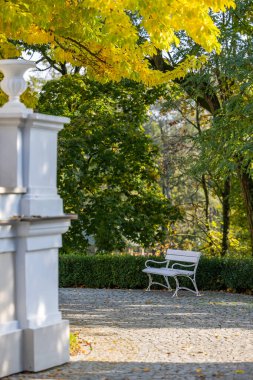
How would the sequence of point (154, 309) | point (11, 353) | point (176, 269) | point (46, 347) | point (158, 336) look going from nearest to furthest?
point (11, 353), point (46, 347), point (158, 336), point (154, 309), point (176, 269)

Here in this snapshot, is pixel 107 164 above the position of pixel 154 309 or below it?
above

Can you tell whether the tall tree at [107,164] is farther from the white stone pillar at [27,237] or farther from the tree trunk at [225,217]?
the white stone pillar at [27,237]

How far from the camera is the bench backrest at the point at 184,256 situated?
14359 mm

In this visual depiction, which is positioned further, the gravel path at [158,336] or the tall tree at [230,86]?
the tall tree at [230,86]

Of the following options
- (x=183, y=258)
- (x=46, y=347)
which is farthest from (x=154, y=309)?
(x=46, y=347)

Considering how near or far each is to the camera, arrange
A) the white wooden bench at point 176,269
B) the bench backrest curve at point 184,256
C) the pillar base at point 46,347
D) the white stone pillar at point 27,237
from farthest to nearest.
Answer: the bench backrest curve at point 184,256 → the white wooden bench at point 176,269 → the pillar base at point 46,347 → the white stone pillar at point 27,237

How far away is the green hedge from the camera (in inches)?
581

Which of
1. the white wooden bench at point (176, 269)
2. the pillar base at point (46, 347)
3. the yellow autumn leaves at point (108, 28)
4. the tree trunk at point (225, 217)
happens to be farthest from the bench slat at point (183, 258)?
the pillar base at point (46, 347)

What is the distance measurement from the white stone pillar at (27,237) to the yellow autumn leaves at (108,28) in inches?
46.7

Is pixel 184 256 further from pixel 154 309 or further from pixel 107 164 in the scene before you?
pixel 107 164

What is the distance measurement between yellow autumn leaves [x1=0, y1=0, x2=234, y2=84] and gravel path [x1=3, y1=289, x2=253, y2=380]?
3.49m

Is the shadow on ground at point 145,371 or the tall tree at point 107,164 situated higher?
the tall tree at point 107,164

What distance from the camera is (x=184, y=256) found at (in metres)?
14.8

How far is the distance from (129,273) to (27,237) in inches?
349
